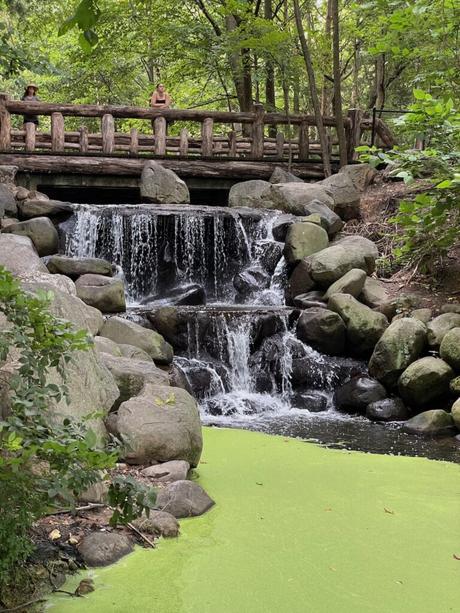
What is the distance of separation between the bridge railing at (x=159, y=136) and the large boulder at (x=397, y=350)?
277 inches

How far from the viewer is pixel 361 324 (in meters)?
8.23

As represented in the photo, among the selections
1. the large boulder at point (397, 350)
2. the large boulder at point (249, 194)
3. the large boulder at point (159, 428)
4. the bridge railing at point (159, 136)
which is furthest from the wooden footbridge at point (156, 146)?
the large boulder at point (159, 428)

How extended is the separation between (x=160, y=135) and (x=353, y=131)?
3978 mm

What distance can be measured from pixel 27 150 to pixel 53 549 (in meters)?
10.9

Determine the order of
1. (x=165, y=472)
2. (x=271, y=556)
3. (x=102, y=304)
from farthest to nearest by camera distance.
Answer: (x=102, y=304)
(x=165, y=472)
(x=271, y=556)

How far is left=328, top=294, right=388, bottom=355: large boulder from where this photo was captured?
820 cm

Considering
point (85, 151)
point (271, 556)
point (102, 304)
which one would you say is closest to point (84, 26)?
point (271, 556)

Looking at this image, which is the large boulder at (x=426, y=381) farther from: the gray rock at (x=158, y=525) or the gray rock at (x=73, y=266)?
the gray rock at (x=158, y=525)

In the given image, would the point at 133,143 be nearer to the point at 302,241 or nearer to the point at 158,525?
the point at 302,241

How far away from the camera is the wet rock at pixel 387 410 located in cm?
711

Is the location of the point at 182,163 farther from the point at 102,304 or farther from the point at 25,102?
the point at 102,304

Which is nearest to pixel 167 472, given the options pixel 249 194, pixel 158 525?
pixel 158 525

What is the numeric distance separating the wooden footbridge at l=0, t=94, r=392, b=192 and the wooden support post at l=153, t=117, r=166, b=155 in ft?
0.06

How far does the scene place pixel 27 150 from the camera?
1252 cm
